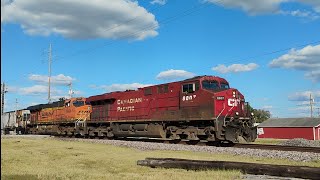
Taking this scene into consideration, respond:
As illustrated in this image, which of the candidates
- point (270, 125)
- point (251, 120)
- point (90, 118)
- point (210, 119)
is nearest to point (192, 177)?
point (210, 119)

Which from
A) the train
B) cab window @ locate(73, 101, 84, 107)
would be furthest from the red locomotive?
cab window @ locate(73, 101, 84, 107)

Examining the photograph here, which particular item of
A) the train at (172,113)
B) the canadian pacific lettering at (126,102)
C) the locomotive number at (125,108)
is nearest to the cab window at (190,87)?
the train at (172,113)

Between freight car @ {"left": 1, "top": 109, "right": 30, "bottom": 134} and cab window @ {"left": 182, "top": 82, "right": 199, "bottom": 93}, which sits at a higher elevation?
cab window @ {"left": 182, "top": 82, "right": 199, "bottom": 93}

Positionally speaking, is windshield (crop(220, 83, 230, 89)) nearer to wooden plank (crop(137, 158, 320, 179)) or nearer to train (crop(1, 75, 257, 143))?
train (crop(1, 75, 257, 143))

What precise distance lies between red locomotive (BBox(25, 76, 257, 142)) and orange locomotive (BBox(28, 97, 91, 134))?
12.8ft

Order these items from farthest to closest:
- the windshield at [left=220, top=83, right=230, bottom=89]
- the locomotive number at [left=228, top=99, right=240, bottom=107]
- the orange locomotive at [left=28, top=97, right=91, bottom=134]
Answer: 1. the orange locomotive at [left=28, top=97, right=91, bottom=134]
2. the windshield at [left=220, top=83, right=230, bottom=89]
3. the locomotive number at [left=228, top=99, right=240, bottom=107]

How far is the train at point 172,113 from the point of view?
21.8m

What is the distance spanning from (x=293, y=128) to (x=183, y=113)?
50684 mm

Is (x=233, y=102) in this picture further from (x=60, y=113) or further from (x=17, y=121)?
(x=17, y=121)

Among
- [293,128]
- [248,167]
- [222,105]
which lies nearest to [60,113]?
[222,105]

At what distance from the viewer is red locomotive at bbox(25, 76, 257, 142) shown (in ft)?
71.1

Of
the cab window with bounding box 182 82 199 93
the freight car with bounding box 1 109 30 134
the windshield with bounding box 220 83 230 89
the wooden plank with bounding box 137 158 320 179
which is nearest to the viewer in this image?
the wooden plank with bounding box 137 158 320 179

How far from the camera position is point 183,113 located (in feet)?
77.8

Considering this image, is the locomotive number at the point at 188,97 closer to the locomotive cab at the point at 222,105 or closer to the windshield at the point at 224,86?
the locomotive cab at the point at 222,105
